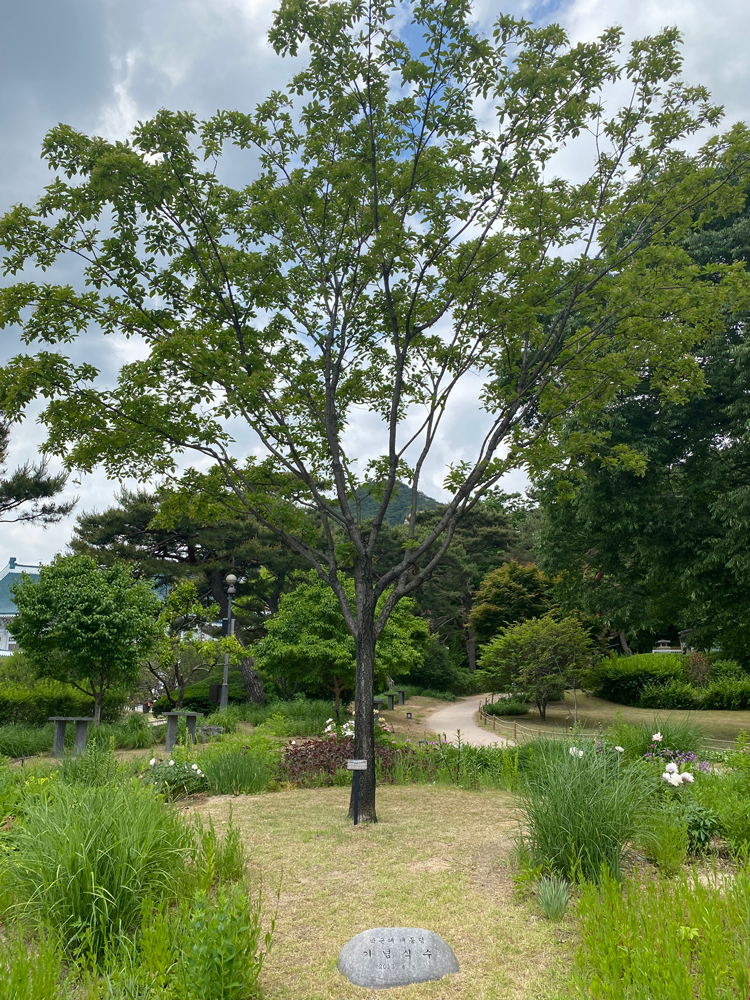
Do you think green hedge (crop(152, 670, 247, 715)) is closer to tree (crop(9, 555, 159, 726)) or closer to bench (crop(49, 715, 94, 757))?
tree (crop(9, 555, 159, 726))

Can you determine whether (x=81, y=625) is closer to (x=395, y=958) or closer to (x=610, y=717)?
(x=395, y=958)

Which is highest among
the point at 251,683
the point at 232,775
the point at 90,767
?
the point at 90,767

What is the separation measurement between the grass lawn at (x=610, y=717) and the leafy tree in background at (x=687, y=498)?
2.49 m

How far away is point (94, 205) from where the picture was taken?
6.95m

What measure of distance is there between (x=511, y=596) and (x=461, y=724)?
10.3 meters

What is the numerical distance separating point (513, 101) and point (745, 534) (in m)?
10.1

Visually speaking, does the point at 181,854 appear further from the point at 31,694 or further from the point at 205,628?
the point at 205,628

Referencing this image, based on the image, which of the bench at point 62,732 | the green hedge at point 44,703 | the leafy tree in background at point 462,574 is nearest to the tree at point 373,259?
the bench at point 62,732

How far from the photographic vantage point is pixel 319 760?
9.69 metres

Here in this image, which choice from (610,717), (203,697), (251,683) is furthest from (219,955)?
(203,697)

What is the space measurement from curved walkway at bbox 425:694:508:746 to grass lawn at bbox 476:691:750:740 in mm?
849

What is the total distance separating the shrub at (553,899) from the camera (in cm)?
399

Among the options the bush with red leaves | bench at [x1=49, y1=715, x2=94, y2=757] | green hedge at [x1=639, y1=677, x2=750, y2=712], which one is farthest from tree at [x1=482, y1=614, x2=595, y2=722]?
bench at [x1=49, y1=715, x2=94, y2=757]

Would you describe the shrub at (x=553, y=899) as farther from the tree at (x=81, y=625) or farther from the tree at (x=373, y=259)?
the tree at (x=81, y=625)
